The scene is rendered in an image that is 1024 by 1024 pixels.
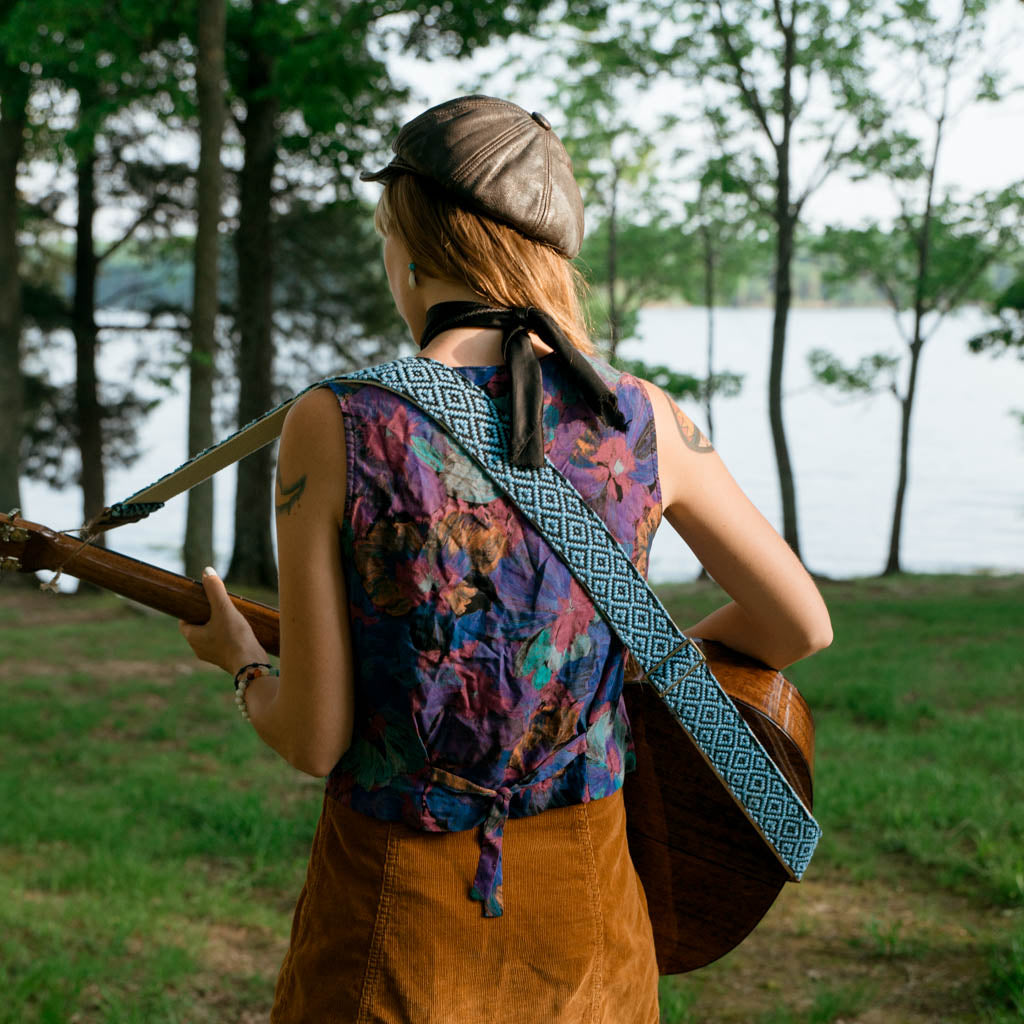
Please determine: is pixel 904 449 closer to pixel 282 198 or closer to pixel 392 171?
pixel 282 198

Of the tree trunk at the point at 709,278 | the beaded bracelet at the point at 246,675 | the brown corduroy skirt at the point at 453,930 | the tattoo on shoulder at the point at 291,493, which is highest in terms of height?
the tree trunk at the point at 709,278

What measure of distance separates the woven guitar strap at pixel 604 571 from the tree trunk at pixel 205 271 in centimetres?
724

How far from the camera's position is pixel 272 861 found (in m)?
4.61

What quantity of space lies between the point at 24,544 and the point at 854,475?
44574 mm

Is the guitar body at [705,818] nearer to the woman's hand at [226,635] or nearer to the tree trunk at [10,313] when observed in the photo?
the woman's hand at [226,635]

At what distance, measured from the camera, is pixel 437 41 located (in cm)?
1204

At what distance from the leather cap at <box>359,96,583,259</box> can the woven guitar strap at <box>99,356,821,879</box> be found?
0.74 ft

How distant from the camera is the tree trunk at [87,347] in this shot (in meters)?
16.3

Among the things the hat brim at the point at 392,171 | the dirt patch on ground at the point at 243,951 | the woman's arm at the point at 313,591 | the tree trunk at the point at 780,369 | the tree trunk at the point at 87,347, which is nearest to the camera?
the woman's arm at the point at 313,591

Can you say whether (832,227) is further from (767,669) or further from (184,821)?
(767,669)

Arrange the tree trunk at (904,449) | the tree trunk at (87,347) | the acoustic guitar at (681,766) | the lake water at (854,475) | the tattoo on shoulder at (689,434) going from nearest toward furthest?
1. the tattoo on shoulder at (689,434)
2. the acoustic guitar at (681,766)
3. the tree trunk at (87,347)
4. the tree trunk at (904,449)
5. the lake water at (854,475)

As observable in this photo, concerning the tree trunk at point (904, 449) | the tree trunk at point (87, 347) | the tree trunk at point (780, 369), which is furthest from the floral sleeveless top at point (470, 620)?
the tree trunk at point (904, 449)

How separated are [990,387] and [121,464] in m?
72.5

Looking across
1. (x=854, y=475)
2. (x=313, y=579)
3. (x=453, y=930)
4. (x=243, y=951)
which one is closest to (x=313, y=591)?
(x=313, y=579)
